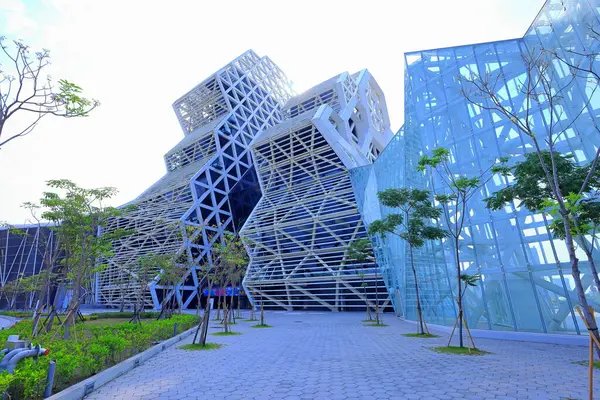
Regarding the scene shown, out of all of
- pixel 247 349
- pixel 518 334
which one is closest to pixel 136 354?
pixel 247 349

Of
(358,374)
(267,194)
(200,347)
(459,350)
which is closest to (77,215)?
(200,347)

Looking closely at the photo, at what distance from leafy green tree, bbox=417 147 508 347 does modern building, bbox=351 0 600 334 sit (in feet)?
1.12

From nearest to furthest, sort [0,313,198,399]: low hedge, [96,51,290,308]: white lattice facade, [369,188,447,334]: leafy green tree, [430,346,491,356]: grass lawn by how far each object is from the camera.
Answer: [0,313,198,399]: low hedge → [430,346,491,356]: grass lawn → [369,188,447,334]: leafy green tree → [96,51,290,308]: white lattice facade

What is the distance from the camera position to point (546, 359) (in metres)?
8.06

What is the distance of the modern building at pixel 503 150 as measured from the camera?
423 inches

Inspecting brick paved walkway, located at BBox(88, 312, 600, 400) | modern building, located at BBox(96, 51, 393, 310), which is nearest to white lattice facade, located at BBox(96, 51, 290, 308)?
modern building, located at BBox(96, 51, 393, 310)

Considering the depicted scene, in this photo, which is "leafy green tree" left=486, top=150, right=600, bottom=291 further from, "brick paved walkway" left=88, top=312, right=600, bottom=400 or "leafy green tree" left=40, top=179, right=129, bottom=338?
"leafy green tree" left=40, top=179, right=129, bottom=338

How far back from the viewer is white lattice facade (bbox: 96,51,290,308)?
117ft

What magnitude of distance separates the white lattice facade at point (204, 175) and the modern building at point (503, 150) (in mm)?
20856

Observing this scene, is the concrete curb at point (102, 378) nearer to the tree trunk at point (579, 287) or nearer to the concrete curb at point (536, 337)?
the tree trunk at point (579, 287)

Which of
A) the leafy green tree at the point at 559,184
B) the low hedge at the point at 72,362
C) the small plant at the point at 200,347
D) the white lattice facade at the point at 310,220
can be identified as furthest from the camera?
the white lattice facade at the point at 310,220

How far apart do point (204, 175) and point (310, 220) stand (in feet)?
65.3

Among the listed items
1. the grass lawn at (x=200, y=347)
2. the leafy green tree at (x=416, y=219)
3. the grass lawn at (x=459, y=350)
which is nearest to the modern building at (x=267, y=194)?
the grass lawn at (x=200, y=347)

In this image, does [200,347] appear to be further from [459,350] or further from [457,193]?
[457,193]
